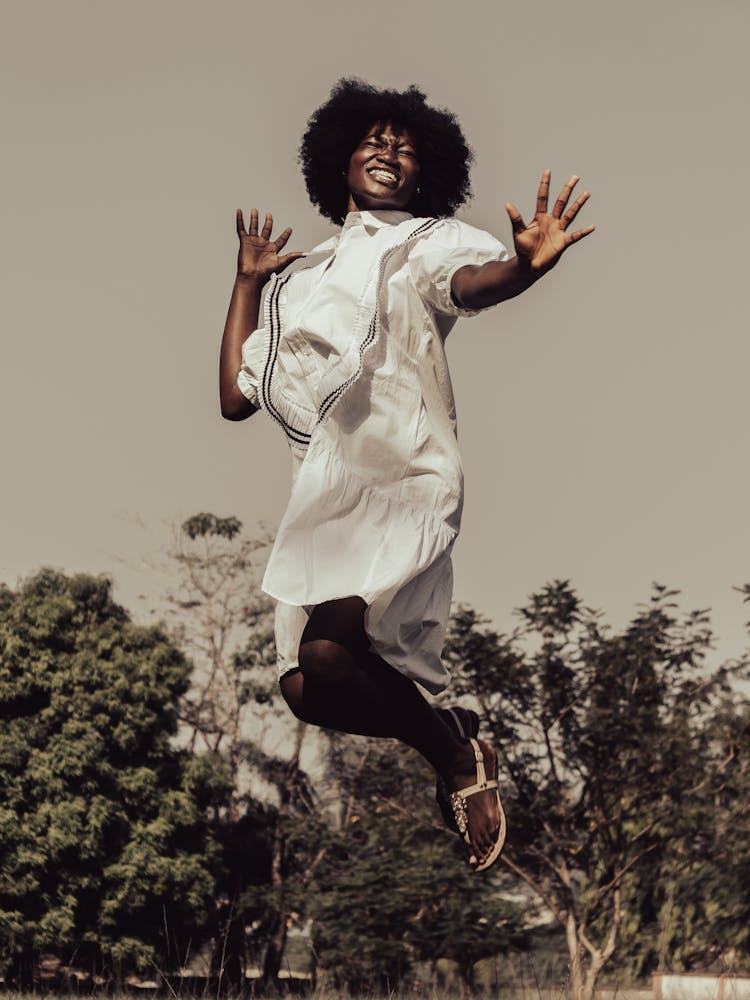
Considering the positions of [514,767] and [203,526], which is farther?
[203,526]

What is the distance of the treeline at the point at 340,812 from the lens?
19422 mm

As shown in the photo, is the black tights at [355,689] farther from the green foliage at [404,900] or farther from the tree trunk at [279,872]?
the tree trunk at [279,872]

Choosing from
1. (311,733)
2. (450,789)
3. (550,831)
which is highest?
(311,733)

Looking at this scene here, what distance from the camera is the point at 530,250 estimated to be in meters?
3.30

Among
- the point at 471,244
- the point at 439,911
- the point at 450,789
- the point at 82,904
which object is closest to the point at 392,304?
the point at 471,244

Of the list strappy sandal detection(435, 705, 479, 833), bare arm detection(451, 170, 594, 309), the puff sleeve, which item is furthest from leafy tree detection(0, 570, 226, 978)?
bare arm detection(451, 170, 594, 309)

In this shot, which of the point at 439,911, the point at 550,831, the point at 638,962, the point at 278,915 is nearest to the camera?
the point at 550,831

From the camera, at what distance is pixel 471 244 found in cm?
369

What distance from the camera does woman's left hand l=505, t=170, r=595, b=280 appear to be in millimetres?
3299

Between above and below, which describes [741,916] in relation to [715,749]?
below

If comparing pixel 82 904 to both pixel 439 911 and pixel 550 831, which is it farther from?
pixel 550 831

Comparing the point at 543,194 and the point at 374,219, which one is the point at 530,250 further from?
the point at 374,219

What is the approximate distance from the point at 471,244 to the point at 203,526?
76.1ft

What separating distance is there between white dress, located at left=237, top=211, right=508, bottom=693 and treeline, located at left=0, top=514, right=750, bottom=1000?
15.1 metres
